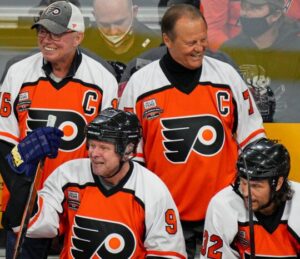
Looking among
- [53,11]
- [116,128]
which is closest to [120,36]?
[53,11]

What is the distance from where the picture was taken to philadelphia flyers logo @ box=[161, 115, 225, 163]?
14.9ft

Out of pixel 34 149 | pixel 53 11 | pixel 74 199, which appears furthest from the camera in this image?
pixel 53 11

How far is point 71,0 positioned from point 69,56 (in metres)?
0.95

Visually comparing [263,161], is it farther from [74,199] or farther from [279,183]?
[74,199]

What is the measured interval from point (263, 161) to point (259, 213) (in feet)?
0.73

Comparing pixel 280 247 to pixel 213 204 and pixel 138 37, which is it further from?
pixel 138 37

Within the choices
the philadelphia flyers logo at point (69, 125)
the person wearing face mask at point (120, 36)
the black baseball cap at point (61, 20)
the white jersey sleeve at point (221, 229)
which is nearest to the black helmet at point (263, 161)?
the white jersey sleeve at point (221, 229)

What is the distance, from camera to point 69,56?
183 inches

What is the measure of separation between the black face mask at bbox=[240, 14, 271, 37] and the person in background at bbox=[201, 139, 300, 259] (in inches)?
58.3

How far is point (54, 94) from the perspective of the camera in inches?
182

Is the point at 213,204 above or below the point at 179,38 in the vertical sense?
below

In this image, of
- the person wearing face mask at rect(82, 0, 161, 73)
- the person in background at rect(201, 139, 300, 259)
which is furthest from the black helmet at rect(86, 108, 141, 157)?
the person wearing face mask at rect(82, 0, 161, 73)

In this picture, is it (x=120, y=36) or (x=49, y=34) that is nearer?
(x=49, y=34)

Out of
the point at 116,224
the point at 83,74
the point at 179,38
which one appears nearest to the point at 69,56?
the point at 83,74
